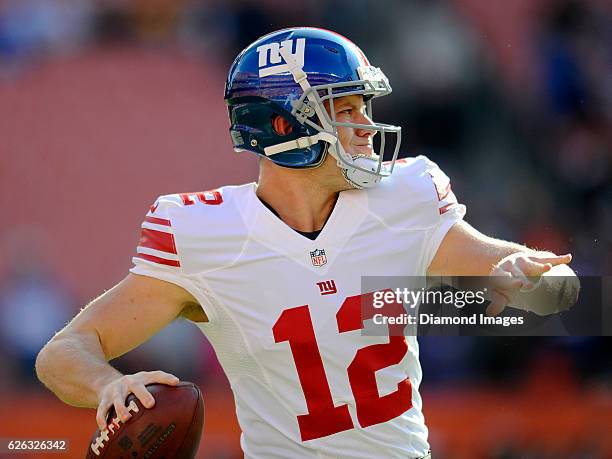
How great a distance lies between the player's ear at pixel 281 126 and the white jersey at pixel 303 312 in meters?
0.22

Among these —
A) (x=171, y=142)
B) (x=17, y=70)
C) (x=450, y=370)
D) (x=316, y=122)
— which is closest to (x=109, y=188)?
(x=171, y=142)

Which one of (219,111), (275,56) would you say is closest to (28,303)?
(219,111)

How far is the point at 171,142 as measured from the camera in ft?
18.6

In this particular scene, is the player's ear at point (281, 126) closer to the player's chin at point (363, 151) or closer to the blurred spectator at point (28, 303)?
the player's chin at point (363, 151)

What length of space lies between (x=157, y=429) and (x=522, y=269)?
0.90 meters

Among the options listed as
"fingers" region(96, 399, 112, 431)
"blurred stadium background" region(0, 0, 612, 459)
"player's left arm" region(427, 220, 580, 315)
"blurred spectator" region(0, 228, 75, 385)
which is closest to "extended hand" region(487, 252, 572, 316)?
"player's left arm" region(427, 220, 580, 315)

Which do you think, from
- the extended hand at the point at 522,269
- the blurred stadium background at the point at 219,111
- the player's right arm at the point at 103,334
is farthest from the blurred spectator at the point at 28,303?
the extended hand at the point at 522,269

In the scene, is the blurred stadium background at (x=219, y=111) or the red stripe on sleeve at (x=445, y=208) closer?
the red stripe on sleeve at (x=445, y=208)

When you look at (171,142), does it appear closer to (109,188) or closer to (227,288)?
(109,188)

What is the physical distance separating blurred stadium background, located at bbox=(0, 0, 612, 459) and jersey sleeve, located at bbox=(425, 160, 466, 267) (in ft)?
8.73

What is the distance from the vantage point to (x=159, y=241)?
257 cm

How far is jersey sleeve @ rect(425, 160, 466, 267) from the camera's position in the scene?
8.70ft

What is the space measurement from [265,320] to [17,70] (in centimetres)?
366

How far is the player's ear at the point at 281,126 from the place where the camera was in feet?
8.91
